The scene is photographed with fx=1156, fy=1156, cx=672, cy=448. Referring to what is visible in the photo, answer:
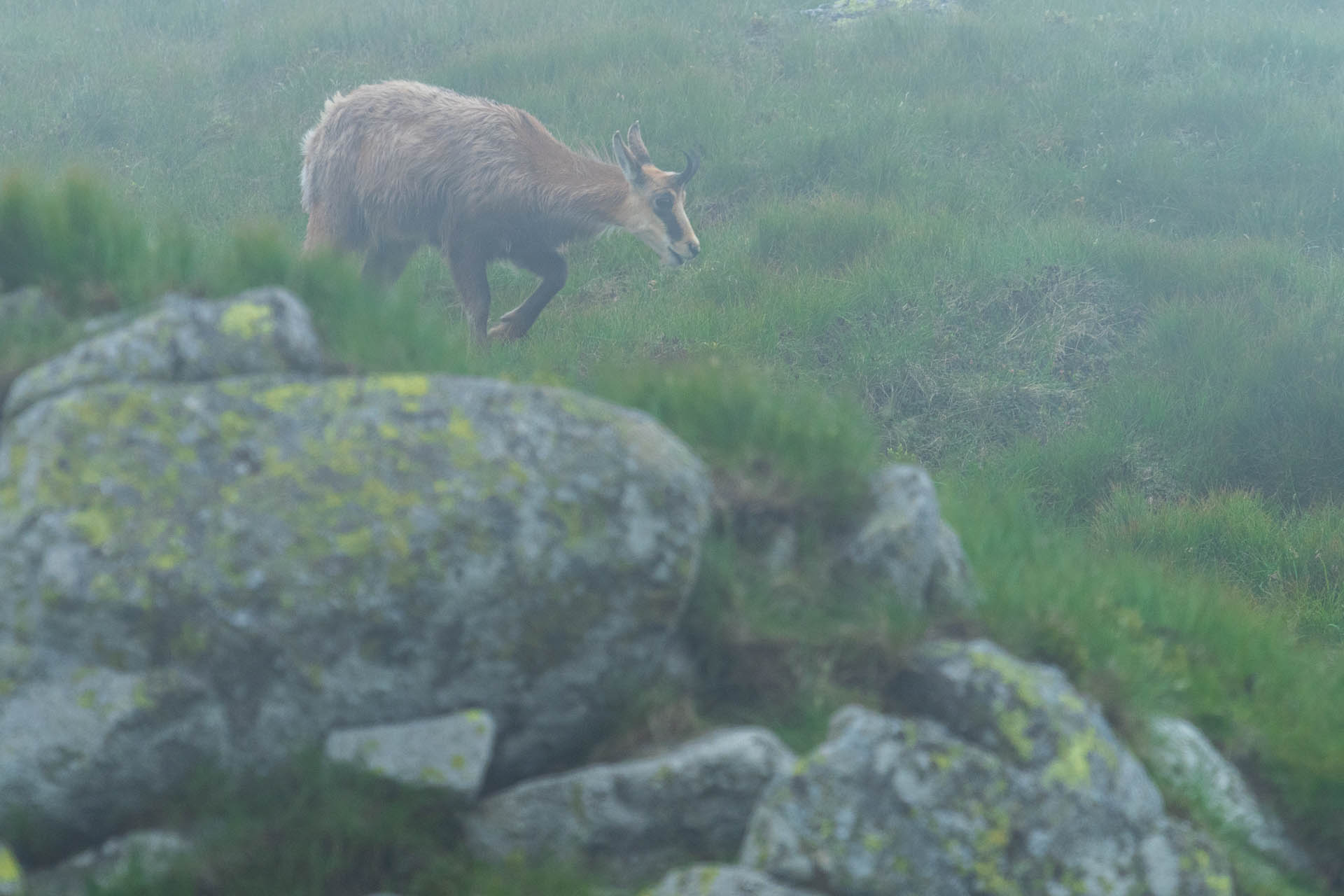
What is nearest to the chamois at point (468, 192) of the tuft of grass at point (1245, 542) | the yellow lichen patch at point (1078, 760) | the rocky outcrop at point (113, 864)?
the tuft of grass at point (1245, 542)

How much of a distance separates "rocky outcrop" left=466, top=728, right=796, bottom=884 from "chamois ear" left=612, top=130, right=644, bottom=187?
23.4 feet

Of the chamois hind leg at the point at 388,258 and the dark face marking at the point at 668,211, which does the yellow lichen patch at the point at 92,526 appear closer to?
the chamois hind leg at the point at 388,258

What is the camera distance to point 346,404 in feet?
11.5

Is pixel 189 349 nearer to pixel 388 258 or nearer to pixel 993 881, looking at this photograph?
pixel 993 881

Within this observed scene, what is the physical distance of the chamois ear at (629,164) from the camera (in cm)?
948

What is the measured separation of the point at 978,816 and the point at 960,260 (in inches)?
276

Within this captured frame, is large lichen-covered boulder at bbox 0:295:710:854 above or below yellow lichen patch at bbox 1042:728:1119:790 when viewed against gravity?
above

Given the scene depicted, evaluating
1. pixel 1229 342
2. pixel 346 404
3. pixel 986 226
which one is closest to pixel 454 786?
pixel 346 404

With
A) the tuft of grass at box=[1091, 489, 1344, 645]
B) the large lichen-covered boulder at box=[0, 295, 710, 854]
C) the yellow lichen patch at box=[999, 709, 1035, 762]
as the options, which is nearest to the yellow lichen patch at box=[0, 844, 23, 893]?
the large lichen-covered boulder at box=[0, 295, 710, 854]

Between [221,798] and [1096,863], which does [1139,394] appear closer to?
[1096,863]

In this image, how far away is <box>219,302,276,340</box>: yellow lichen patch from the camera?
361cm

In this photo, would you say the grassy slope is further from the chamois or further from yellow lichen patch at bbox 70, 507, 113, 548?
yellow lichen patch at bbox 70, 507, 113, 548

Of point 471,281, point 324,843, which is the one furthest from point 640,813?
point 471,281

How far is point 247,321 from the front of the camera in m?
3.64
